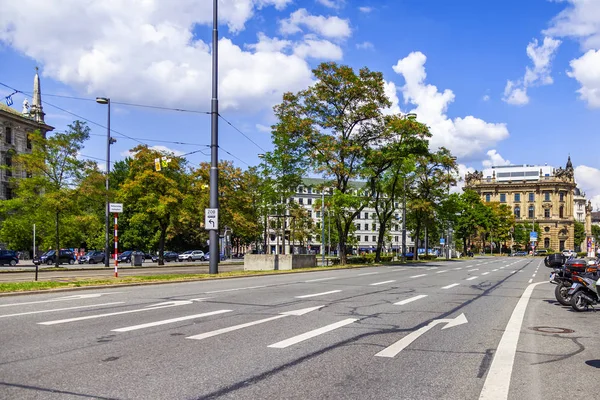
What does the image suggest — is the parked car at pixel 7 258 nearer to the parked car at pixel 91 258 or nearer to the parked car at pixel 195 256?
the parked car at pixel 91 258

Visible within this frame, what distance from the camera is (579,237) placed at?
173 metres

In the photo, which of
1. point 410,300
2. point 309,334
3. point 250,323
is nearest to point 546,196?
point 410,300

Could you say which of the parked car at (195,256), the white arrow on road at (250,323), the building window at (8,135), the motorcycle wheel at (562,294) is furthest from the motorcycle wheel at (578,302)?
the building window at (8,135)

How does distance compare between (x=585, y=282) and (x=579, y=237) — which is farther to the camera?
(x=579, y=237)

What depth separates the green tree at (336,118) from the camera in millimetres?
39625

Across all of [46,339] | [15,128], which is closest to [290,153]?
[46,339]

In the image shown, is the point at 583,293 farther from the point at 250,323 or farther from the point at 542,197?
the point at 542,197

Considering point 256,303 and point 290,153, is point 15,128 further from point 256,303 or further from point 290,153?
point 256,303

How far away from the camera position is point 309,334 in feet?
27.2

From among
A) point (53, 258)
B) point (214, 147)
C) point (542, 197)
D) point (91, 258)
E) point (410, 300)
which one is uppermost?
point (542, 197)

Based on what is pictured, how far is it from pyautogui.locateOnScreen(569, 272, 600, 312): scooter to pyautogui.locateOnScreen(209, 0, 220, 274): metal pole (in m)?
14.5

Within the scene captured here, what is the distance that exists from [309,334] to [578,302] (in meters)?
7.32

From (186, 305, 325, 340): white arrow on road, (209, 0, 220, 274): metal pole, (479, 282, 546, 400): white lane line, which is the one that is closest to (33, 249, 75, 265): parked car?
(209, 0, 220, 274): metal pole

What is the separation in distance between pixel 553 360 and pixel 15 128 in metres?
73.8
